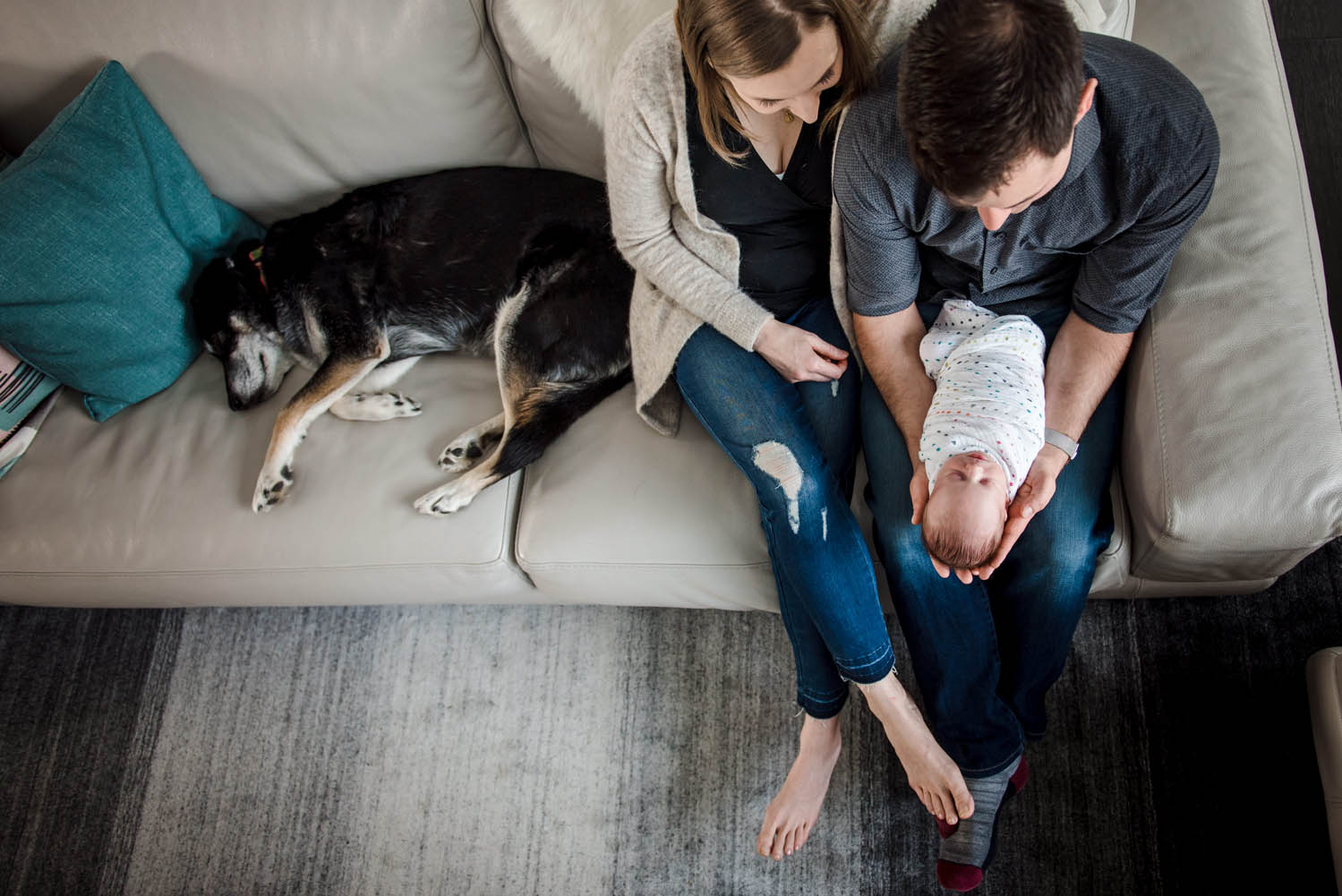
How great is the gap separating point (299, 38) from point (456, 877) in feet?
5.30

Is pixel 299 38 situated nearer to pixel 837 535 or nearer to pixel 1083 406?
pixel 837 535

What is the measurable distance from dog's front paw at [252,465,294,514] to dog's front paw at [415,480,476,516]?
0.88 ft

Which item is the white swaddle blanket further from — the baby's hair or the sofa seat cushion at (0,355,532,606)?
the sofa seat cushion at (0,355,532,606)

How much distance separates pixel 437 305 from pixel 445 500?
0.48 meters

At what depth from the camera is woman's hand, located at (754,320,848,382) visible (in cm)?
138

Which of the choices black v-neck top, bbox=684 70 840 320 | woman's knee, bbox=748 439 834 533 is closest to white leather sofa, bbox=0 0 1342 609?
woman's knee, bbox=748 439 834 533

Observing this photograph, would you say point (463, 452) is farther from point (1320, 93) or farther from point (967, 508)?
point (1320, 93)

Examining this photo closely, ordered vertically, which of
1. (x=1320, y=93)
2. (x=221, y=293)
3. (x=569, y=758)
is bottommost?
(x=569, y=758)

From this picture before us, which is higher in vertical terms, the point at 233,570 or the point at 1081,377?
the point at 1081,377

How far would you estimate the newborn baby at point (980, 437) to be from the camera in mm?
1107

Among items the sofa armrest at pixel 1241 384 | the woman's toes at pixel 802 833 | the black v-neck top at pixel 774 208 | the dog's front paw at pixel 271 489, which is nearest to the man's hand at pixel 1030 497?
the sofa armrest at pixel 1241 384

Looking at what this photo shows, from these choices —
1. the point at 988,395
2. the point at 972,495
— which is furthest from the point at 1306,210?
the point at 972,495

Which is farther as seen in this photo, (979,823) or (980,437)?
(979,823)

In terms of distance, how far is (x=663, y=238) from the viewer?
1439 mm
